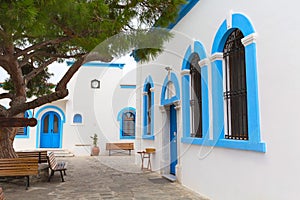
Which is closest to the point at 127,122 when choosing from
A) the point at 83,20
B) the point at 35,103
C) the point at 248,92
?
the point at 35,103

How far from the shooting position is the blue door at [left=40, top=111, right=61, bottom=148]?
15485 mm

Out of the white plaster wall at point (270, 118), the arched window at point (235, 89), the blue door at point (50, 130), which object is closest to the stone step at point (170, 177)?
the white plaster wall at point (270, 118)

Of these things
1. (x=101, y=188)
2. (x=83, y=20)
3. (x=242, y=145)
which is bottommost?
(x=101, y=188)

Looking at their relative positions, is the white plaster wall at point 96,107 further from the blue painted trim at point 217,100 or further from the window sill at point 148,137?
the blue painted trim at point 217,100

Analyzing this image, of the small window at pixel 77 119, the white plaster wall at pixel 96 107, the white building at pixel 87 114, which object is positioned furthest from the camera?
the small window at pixel 77 119

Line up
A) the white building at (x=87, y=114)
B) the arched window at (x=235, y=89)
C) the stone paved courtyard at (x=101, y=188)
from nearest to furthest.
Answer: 1. the arched window at (x=235, y=89)
2. the stone paved courtyard at (x=101, y=188)
3. the white building at (x=87, y=114)

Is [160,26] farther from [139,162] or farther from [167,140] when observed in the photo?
[139,162]

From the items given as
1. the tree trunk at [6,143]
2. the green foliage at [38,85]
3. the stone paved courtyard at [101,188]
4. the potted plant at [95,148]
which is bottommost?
the stone paved courtyard at [101,188]

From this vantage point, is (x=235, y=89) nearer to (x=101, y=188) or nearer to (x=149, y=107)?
(x=101, y=188)

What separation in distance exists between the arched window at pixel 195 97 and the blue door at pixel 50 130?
11.2 meters

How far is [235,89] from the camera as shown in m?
4.87

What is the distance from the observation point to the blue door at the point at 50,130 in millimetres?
15485

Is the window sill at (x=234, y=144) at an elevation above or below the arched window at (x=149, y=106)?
below

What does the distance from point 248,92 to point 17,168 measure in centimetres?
537
